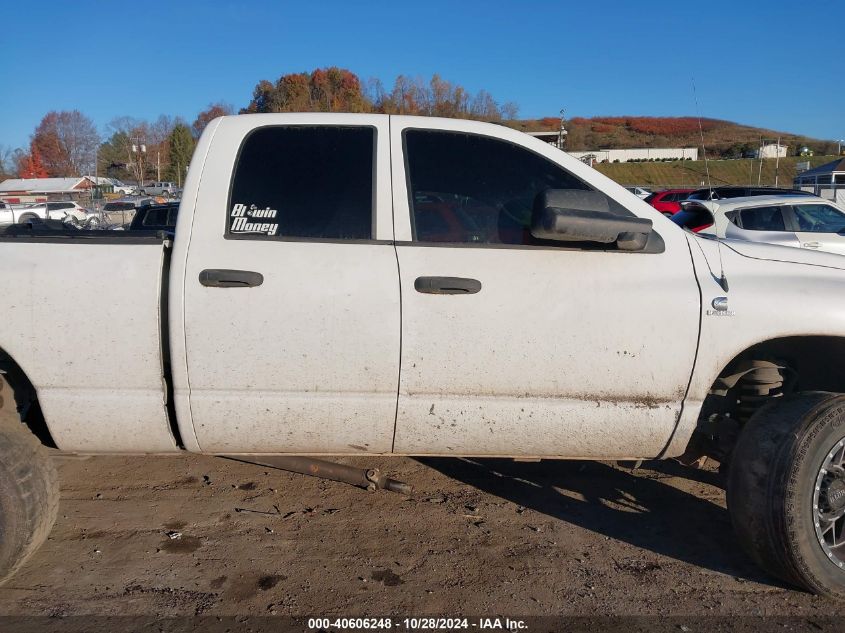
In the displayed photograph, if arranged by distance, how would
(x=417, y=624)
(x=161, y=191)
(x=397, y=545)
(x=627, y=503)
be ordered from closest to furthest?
(x=417, y=624) → (x=397, y=545) → (x=627, y=503) → (x=161, y=191)

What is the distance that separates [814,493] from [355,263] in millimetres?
2155

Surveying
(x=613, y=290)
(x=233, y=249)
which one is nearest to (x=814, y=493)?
(x=613, y=290)

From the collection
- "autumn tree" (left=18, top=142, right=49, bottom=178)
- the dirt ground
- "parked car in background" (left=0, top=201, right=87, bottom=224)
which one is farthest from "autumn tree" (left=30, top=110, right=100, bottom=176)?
the dirt ground

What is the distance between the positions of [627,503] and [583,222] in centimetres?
190

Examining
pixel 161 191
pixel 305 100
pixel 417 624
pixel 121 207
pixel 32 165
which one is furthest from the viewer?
pixel 32 165

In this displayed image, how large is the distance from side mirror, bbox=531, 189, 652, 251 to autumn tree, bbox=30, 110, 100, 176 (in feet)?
344

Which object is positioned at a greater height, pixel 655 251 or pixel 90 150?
pixel 90 150

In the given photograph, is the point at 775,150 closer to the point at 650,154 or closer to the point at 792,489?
A: the point at 792,489

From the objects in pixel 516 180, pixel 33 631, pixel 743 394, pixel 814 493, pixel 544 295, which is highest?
pixel 516 180

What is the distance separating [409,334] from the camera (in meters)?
2.91

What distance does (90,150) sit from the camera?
95.2 metres

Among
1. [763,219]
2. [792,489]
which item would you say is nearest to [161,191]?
[763,219]

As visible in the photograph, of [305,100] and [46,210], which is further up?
[305,100]

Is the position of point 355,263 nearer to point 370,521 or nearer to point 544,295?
point 544,295
